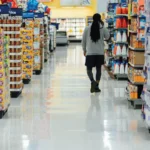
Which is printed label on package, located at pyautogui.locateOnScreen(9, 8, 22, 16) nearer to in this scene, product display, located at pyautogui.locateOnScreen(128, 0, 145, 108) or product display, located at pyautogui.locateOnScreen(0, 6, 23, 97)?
product display, located at pyautogui.locateOnScreen(0, 6, 23, 97)

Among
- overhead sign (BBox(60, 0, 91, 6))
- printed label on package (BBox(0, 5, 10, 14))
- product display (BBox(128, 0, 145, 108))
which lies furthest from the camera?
overhead sign (BBox(60, 0, 91, 6))

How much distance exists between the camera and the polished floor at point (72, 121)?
6.31 m

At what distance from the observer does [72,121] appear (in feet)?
25.4

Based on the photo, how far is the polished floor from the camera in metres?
6.31

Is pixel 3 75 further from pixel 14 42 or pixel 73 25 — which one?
pixel 73 25

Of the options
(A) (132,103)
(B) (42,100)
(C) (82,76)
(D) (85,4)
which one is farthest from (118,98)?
(D) (85,4)

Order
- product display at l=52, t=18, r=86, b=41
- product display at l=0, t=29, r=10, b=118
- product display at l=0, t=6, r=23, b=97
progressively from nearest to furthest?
product display at l=0, t=29, r=10, b=118, product display at l=0, t=6, r=23, b=97, product display at l=52, t=18, r=86, b=41

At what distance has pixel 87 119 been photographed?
A: 312 inches

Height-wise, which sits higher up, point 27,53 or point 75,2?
point 75,2

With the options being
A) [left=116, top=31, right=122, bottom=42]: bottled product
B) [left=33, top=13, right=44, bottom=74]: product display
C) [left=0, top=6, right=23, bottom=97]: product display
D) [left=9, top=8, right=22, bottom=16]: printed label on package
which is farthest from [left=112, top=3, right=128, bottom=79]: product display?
[left=9, top=8, right=22, bottom=16]: printed label on package

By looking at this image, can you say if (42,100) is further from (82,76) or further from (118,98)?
(82,76)

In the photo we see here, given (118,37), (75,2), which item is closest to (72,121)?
(118,37)

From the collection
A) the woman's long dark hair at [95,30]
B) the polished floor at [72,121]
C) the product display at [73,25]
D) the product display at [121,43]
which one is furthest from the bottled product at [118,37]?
the product display at [73,25]

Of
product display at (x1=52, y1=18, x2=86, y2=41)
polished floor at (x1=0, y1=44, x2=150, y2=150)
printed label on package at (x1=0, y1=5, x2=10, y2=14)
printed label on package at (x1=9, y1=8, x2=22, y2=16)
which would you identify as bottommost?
product display at (x1=52, y1=18, x2=86, y2=41)
